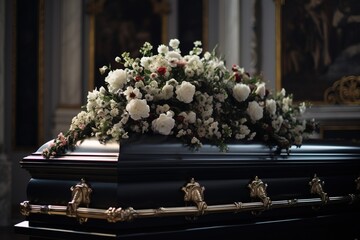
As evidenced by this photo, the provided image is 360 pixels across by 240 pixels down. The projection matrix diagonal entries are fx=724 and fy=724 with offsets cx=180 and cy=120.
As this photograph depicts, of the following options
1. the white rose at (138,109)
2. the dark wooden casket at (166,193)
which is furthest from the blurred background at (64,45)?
the white rose at (138,109)

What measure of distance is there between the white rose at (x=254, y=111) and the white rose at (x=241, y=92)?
0.07 m

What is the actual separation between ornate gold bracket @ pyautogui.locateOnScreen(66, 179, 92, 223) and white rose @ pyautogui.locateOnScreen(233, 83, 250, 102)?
1.36 meters

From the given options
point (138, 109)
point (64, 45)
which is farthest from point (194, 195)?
point (64, 45)

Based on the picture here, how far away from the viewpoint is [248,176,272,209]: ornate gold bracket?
428 centimetres

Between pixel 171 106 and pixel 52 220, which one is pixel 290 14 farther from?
pixel 52 220

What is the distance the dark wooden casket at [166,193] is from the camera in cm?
364

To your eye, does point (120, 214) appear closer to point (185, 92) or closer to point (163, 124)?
point (163, 124)

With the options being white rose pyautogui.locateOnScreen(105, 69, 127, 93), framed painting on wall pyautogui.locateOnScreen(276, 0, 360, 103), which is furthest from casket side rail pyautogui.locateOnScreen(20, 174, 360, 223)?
framed painting on wall pyautogui.locateOnScreen(276, 0, 360, 103)

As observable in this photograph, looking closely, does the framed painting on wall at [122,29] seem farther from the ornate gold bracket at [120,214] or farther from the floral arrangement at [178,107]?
the ornate gold bracket at [120,214]

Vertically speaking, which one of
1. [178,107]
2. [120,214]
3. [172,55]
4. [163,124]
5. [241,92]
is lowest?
[120,214]

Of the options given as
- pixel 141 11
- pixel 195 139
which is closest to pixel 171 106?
pixel 195 139

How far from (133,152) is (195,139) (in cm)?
46

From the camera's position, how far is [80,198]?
3.73m

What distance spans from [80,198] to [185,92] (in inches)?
35.5
